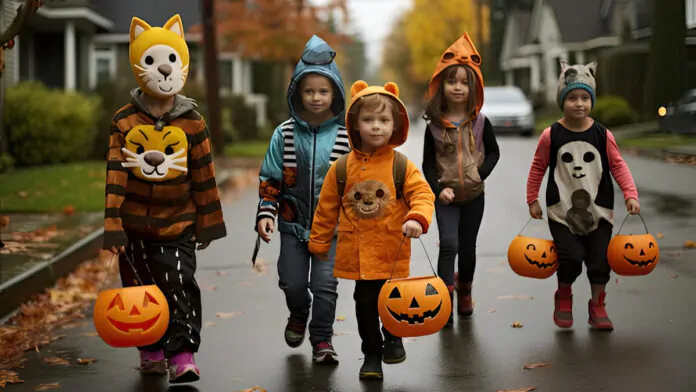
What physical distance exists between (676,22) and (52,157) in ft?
46.4

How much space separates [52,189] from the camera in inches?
620

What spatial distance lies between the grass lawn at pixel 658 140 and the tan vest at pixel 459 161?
231 inches

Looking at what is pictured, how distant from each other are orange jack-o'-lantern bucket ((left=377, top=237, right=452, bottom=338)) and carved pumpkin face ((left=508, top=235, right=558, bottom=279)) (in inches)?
60.7

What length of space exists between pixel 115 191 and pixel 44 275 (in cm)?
385

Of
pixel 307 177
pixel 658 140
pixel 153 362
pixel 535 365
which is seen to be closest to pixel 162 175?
pixel 307 177

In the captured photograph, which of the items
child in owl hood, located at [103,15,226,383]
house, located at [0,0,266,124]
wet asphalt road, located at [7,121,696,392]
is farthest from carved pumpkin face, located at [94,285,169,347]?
house, located at [0,0,266,124]

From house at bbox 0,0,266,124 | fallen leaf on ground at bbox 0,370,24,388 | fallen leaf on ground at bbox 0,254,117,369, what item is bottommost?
fallen leaf on ground at bbox 0,254,117,369

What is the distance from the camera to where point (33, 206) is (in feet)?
45.3

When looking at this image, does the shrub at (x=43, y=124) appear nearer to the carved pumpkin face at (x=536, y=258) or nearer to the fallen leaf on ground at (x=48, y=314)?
the fallen leaf on ground at (x=48, y=314)

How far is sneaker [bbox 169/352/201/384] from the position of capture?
5.48 metres

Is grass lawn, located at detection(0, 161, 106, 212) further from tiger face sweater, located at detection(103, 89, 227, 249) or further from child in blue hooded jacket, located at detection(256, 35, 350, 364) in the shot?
tiger face sweater, located at detection(103, 89, 227, 249)

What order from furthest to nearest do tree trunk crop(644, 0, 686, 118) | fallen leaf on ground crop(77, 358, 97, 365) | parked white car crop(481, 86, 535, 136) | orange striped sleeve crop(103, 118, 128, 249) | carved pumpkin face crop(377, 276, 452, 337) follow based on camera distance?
parked white car crop(481, 86, 535, 136) → tree trunk crop(644, 0, 686, 118) → fallen leaf on ground crop(77, 358, 97, 365) → orange striped sleeve crop(103, 118, 128, 249) → carved pumpkin face crop(377, 276, 452, 337)

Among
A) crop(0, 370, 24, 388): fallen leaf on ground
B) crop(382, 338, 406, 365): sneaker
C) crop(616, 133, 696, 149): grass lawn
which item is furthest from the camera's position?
crop(616, 133, 696, 149): grass lawn

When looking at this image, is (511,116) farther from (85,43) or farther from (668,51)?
(668,51)
